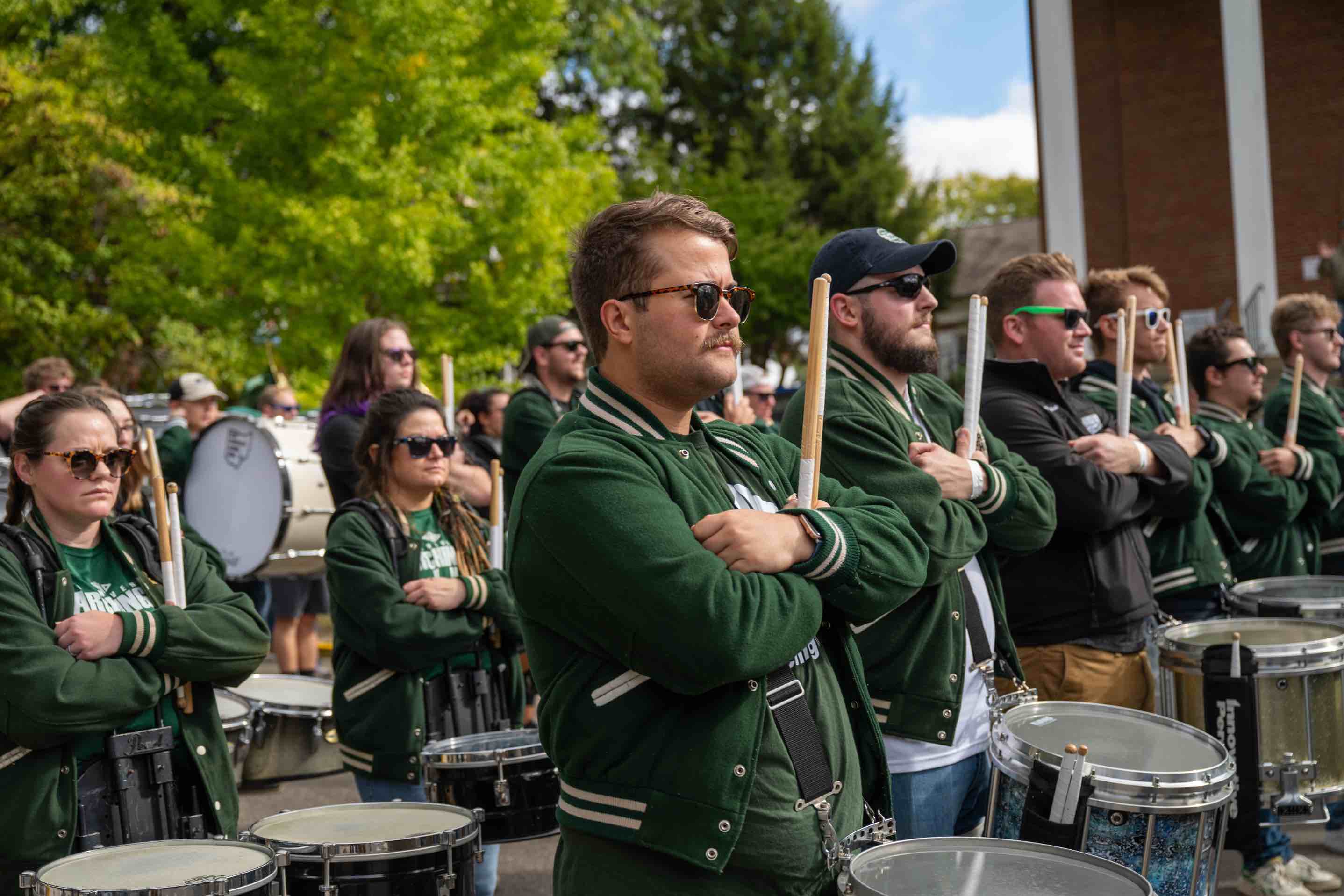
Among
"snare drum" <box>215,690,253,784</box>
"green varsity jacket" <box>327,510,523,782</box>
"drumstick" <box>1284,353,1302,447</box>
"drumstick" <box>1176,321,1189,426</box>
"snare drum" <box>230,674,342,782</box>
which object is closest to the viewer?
"green varsity jacket" <box>327,510,523,782</box>

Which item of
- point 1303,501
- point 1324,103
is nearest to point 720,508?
point 1303,501

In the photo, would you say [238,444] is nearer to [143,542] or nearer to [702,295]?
[143,542]

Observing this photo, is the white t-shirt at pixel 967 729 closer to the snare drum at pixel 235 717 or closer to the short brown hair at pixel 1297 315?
the snare drum at pixel 235 717

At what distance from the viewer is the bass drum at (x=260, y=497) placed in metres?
8.95

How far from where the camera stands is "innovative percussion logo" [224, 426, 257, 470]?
30.2 ft

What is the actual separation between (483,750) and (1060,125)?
22656 mm

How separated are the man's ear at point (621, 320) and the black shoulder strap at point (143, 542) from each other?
6.64 feet

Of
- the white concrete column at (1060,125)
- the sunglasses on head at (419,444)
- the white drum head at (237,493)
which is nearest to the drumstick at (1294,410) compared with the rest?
the sunglasses on head at (419,444)

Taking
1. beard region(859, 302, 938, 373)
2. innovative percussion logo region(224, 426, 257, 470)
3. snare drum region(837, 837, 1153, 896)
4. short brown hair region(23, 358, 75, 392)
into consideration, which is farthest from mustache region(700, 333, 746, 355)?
short brown hair region(23, 358, 75, 392)

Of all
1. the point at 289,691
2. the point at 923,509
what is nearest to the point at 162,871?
the point at 923,509

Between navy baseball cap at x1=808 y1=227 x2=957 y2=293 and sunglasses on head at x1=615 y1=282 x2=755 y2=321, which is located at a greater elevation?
navy baseball cap at x1=808 y1=227 x2=957 y2=293

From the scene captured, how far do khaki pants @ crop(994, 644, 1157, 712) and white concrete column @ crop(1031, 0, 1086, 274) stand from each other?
2070 centimetres

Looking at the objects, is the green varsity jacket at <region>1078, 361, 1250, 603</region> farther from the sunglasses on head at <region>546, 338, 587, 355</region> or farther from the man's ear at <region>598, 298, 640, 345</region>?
the man's ear at <region>598, 298, 640, 345</region>

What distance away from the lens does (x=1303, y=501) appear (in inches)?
274
